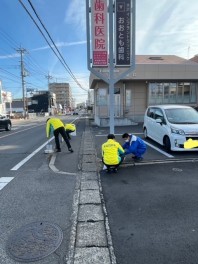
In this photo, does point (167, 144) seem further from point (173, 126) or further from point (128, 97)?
point (128, 97)

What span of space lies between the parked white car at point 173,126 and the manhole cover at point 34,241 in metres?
5.14

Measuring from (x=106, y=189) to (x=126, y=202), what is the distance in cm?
74

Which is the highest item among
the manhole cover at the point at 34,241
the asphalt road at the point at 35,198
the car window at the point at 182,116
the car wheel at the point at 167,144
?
the car window at the point at 182,116

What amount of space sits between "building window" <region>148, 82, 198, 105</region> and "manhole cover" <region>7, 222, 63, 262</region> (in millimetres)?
19009

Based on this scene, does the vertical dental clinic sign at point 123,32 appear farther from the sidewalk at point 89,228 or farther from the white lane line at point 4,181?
the white lane line at point 4,181

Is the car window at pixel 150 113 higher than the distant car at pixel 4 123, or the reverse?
the car window at pixel 150 113

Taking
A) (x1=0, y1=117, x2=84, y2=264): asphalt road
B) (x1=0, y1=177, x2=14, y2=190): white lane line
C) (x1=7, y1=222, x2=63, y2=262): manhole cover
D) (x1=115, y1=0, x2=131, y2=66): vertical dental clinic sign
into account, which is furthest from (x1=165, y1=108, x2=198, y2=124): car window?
(x1=7, y1=222, x2=63, y2=262): manhole cover

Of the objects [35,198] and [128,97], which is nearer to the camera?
[35,198]

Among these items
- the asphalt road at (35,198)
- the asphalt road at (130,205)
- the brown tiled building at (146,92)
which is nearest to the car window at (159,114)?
the asphalt road at (130,205)

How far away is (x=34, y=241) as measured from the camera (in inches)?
114

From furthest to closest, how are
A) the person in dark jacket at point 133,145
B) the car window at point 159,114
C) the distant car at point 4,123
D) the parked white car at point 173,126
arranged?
1. the distant car at point 4,123
2. the car window at point 159,114
3. the parked white car at point 173,126
4. the person in dark jacket at point 133,145

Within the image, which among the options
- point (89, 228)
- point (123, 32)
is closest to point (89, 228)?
point (89, 228)

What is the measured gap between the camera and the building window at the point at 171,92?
20812mm

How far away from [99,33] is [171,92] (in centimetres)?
1563
